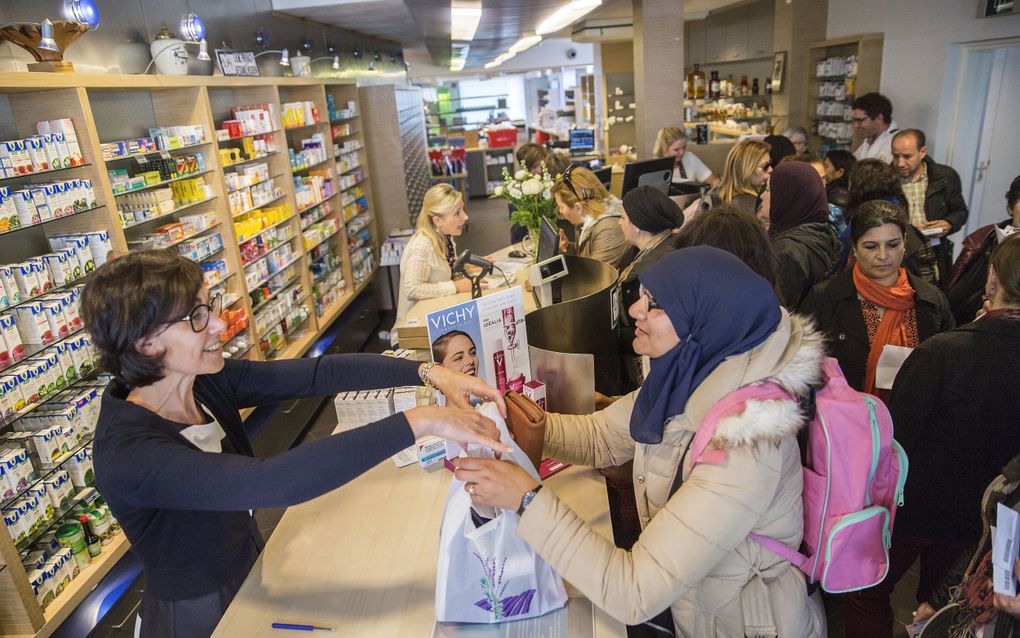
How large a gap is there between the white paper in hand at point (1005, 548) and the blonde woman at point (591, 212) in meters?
2.96

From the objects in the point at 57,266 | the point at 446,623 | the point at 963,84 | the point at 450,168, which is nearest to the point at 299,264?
the point at 57,266

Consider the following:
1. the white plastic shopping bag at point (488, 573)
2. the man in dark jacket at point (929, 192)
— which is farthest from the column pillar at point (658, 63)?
the white plastic shopping bag at point (488, 573)

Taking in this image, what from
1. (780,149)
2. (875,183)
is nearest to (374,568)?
(875,183)

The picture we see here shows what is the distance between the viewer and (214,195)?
447 cm

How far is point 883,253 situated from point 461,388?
1.88m

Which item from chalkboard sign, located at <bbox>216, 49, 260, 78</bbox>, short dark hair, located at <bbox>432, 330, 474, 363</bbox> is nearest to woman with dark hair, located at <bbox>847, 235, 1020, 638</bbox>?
short dark hair, located at <bbox>432, 330, 474, 363</bbox>

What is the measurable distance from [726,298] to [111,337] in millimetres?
1415

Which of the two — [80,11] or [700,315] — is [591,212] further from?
[700,315]

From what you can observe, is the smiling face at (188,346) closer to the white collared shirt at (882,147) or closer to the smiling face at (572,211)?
the smiling face at (572,211)

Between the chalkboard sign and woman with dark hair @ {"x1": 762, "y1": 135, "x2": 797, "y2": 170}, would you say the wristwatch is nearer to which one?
the chalkboard sign

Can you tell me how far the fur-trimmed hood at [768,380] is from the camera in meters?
1.31

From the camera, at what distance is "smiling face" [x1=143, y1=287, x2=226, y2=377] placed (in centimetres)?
159

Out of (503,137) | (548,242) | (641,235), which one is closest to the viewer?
(641,235)

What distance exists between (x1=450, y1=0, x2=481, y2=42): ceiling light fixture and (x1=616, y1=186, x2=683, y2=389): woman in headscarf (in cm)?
288
